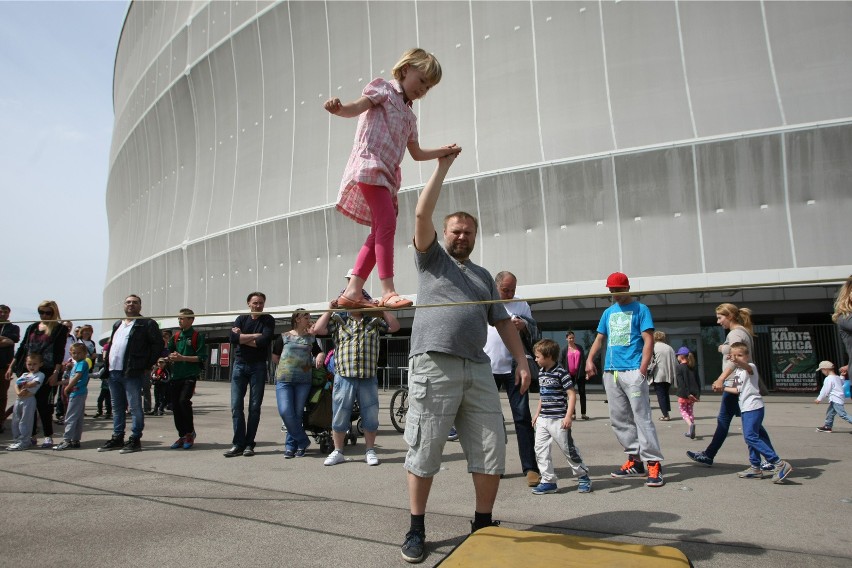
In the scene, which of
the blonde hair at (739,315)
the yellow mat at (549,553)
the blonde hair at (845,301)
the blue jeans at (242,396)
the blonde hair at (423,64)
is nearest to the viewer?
the yellow mat at (549,553)

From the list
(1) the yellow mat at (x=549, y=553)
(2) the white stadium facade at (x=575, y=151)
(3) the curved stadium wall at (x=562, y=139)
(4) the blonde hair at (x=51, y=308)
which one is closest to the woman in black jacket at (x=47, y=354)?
(4) the blonde hair at (x=51, y=308)

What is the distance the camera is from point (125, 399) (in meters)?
7.05

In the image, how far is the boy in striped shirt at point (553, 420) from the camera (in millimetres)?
4551

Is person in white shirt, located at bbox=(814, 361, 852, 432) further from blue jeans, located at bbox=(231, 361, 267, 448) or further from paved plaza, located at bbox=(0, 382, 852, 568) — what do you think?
blue jeans, located at bbox=(231, 361, 267, 448)

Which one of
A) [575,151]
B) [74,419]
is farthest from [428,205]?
[575,151]

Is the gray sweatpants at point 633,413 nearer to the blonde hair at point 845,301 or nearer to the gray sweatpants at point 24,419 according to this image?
the blonde hair at point 845,301

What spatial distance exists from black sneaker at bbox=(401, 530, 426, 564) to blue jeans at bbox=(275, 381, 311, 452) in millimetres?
3704

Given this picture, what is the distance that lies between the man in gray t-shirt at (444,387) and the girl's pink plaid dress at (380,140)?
383 mm

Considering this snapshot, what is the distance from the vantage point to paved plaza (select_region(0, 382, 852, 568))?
3.13 metres

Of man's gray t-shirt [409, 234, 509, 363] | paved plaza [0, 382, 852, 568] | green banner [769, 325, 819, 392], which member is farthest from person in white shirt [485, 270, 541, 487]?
green banner [769, 325, 819, 392]

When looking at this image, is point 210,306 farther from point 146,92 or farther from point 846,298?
point 846,298

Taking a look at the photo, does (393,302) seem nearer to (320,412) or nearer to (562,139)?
(320,412)

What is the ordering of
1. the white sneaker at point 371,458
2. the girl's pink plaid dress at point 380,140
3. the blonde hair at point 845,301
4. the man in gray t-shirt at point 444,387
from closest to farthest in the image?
the man in gray t-shirt at point 444,387
the girl's pink plaid dress at point 380,140
the blonde hair at point 845,301
the white sneaker at point 371,458

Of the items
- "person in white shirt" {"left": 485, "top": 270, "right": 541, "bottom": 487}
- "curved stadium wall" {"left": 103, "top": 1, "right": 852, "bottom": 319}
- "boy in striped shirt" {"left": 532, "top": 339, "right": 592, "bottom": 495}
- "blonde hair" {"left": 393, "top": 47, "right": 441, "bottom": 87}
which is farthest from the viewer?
"curved stadium wall" {"left": 103, "top": 1, "right": 852, "bottom": 319}
